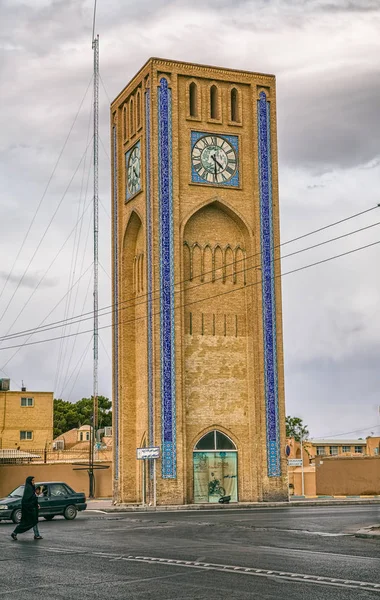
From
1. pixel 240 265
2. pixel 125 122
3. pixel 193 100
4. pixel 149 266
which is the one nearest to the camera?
pixel 149 266

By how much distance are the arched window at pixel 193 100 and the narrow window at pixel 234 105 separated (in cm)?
190

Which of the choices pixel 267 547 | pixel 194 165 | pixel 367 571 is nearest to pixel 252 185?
pixel 194 165

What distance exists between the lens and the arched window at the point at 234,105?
136 ft

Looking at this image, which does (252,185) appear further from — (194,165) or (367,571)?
(367,571)

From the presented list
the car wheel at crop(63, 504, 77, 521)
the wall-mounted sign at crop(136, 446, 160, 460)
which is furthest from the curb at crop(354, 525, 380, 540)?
the wall-mounted sign at crop(136, 446, 160, 460)

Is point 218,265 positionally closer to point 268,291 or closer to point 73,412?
point 268,291

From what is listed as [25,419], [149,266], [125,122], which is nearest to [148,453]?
[149,266]

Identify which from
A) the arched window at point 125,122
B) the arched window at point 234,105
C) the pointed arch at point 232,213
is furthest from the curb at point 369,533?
the arched window at point 125,122

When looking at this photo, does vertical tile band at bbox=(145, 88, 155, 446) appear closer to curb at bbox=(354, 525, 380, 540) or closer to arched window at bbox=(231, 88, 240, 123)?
arched window at bbox=(231, 88, 240, 123)

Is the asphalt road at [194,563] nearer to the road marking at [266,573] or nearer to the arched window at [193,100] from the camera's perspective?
the road marking at [266,573]

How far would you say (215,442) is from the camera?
38.9 metres

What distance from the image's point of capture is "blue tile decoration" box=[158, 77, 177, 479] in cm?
3728

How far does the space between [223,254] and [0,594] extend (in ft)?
100

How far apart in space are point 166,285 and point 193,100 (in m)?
8.58
